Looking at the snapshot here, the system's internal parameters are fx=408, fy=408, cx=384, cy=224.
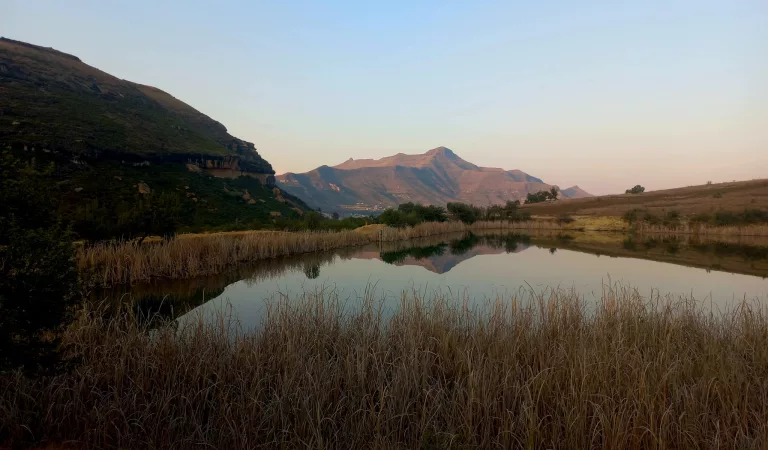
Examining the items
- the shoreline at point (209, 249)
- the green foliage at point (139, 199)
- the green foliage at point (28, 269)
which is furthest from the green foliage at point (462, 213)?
the green foliage at point (28, 269)

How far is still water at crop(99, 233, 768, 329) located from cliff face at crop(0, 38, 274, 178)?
88.4 feet

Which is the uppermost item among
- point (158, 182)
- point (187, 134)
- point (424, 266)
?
point (187, 134)

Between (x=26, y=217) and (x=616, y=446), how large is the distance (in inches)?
218

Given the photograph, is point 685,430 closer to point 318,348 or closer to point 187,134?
point 318,348

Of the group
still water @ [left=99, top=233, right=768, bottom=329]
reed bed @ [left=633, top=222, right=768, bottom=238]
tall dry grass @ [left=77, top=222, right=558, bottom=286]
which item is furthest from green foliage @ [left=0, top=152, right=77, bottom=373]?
reed bed @ [left=633, top=222, right=768, bottom=238]

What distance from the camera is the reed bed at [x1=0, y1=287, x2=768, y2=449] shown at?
3.61 m

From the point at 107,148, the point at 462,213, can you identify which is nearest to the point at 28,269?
the point at 107,148

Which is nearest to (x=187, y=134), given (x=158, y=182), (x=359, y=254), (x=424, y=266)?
(x=158, y=182)

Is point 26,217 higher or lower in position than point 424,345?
higher

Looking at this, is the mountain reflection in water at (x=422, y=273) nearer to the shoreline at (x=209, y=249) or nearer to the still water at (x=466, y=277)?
the still water at (x=466, y=277)

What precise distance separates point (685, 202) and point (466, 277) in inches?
2077

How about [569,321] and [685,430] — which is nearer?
[685,430]

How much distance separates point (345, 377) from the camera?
14.9 ft

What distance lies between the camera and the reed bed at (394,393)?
142 inches
